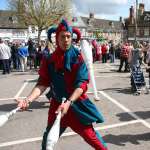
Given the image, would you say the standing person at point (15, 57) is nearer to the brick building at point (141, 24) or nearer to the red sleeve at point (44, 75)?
the red sleeve at point (44, 75)

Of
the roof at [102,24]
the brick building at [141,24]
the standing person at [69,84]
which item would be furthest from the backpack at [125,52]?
the roof at [102,24]

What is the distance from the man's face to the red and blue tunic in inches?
2.7

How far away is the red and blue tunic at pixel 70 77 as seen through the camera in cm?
392

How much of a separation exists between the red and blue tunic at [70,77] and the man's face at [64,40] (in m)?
0.07

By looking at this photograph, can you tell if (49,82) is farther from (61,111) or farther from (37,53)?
(37,53)

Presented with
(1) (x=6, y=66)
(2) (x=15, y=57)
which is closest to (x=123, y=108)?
(1) (x=6, y=66)

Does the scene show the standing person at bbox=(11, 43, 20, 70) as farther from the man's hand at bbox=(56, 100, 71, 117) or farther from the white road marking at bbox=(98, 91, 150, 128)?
the man's hand at bbox=(56, 100, 71, 117)

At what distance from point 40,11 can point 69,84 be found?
46.3 meters

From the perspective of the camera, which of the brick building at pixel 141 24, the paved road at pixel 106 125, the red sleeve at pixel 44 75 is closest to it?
the red sleeve at pixel 44 75

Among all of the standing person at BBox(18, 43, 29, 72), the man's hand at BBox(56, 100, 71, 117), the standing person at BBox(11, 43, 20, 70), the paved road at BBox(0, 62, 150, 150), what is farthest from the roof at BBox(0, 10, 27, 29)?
the man's hand at BBox(56, 100, 71, 117)

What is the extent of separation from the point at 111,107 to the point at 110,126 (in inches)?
81.4

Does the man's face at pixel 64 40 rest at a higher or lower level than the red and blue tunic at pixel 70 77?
higher

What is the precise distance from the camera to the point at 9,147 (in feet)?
20.1

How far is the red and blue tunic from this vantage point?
3.92 metres
